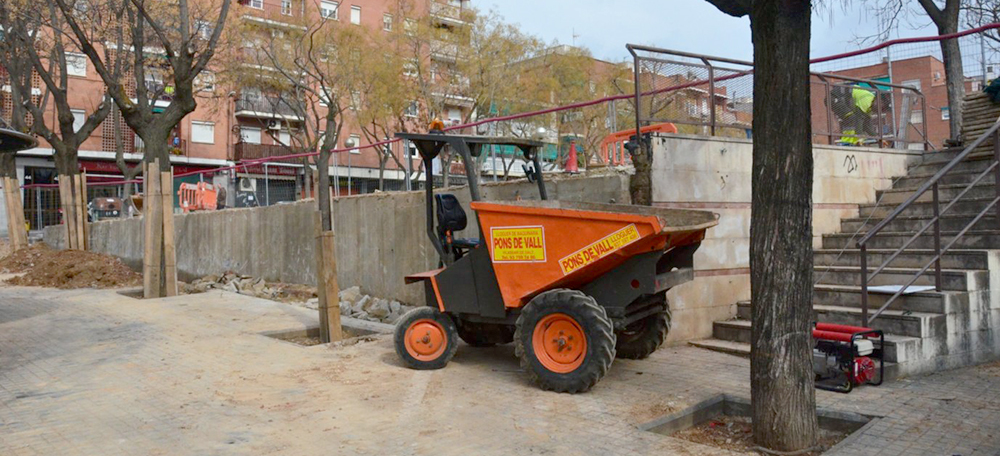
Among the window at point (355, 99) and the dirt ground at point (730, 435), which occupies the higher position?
the window at point (355, 99)

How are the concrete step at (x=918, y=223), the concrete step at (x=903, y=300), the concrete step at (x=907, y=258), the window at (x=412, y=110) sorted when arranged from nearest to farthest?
the concrete step at (x=903, y=300)
the concrete step at (x=907, y=258)
the concrete step at (x=918, y=223)
the window at (x=412, y=110)

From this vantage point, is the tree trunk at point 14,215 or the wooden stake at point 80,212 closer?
the wooden stake at point 80,212

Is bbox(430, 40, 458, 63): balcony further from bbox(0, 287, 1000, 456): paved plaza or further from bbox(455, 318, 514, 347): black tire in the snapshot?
bbox(455, 318, 514, 347): black tire

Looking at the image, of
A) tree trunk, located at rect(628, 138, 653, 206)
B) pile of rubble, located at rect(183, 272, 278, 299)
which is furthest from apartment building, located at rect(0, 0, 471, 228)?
tree trunk, located at rect(628, 138, 653, 206)

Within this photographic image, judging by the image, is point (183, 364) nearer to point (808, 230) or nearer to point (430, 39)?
point (808, 230)

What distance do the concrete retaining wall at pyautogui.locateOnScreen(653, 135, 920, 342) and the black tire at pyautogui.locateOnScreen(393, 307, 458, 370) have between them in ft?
8.62

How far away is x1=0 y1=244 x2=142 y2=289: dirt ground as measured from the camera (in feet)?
49.3

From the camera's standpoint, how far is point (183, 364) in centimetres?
716

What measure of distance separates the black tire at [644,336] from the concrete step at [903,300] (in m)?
2.01

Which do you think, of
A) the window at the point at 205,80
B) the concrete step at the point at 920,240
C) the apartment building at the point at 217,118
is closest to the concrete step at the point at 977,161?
the concrete step at the point at 920,240

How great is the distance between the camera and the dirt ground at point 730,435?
15.5 feet

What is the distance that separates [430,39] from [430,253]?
82.7 ft

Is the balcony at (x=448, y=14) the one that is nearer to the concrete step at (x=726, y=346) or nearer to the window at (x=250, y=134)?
the window at (x=250, y=134)

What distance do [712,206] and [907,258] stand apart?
2183 mm
